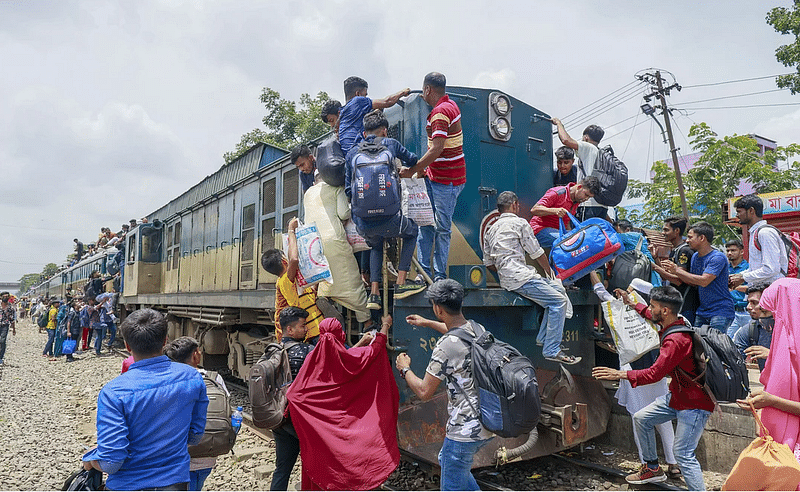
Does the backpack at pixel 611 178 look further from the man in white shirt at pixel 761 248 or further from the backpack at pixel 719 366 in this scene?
the backpack at pixel 719 366

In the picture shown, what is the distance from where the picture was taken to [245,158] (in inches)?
334

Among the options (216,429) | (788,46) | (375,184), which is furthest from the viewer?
(788,46)

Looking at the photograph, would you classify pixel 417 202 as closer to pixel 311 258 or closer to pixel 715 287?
pixel 311 258

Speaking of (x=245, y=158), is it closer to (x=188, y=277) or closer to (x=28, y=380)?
(x=188, y=277)

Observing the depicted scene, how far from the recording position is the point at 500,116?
535 centimetres

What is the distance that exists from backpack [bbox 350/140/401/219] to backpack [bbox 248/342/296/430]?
116cm

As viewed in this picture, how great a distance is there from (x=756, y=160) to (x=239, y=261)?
14693mm

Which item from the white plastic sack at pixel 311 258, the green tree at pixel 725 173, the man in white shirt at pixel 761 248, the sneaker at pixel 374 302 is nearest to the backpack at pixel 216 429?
the white plastic sack at pixel 311 258

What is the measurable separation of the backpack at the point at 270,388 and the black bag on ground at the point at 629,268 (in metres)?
3.27

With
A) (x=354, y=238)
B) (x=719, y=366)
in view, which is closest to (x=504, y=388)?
(x=719, y=366)

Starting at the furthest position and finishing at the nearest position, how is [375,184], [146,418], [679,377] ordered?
[375,184] < [679,377] < [146,418]

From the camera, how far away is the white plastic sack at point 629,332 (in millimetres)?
4480

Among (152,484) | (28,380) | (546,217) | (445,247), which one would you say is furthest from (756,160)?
(28,380)

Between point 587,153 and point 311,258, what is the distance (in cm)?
292
